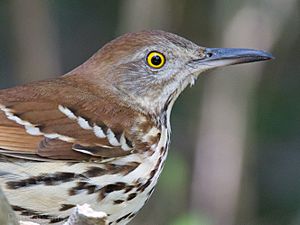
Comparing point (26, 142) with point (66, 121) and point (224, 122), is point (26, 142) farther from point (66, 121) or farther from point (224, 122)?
point (224, 122)

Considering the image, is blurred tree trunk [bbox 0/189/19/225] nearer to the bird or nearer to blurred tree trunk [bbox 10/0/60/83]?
the bird

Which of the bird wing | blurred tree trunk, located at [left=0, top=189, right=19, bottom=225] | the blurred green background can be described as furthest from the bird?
blurred tree trunk, located at [left=0, top=189, right=19, bottom=225]

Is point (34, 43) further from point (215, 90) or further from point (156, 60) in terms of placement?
point (156, 60)

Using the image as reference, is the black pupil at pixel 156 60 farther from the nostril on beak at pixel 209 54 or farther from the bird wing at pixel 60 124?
the bird wing at pixel 60 124

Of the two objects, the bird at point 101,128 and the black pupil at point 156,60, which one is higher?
the black pupil at point 156,60

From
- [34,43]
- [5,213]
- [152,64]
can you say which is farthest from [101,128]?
[34,43]

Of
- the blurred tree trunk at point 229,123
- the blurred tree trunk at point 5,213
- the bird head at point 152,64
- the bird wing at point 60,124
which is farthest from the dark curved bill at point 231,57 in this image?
the blurred tree trunk at point 5,213
